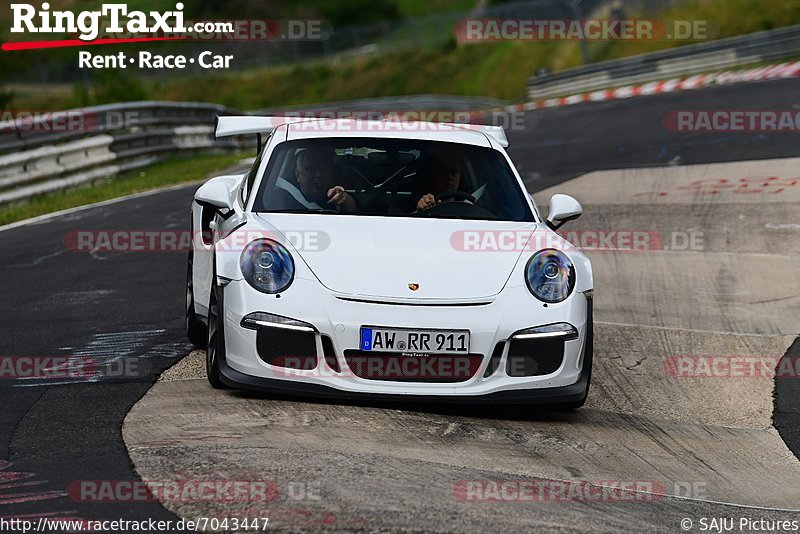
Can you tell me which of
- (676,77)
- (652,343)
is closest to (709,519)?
(652,343)

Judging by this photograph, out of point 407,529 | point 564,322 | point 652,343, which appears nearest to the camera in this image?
point 407,529

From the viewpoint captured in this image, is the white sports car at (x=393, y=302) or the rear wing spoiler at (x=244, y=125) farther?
the rear wing spoiler at (x=244, y=125)

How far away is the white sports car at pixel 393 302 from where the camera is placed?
6.00 m

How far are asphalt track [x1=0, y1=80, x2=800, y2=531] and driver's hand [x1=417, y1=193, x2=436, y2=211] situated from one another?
123 centimetres

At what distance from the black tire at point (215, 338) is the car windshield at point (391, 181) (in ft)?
2.01

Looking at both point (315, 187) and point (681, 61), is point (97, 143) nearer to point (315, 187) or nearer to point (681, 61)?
point (315, 187)

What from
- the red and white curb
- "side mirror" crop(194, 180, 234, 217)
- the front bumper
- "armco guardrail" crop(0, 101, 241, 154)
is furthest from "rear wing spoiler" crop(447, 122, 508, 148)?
the red and white curb

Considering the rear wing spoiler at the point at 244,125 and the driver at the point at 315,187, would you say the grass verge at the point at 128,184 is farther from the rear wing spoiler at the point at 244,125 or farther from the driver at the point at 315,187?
the driver at the point at 315,187

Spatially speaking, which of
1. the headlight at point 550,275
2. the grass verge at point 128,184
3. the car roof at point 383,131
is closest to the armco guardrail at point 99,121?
the grass verge at point 128,184

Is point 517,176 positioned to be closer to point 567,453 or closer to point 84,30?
point 567,453

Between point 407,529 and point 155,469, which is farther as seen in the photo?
point 155,469

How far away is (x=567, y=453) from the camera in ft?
19.1

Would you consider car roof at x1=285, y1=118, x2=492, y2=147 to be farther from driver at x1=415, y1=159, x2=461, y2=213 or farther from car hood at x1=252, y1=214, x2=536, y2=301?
car hood at x1=252, y1=214, x2=536, y2=301

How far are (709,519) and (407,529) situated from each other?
131cm
